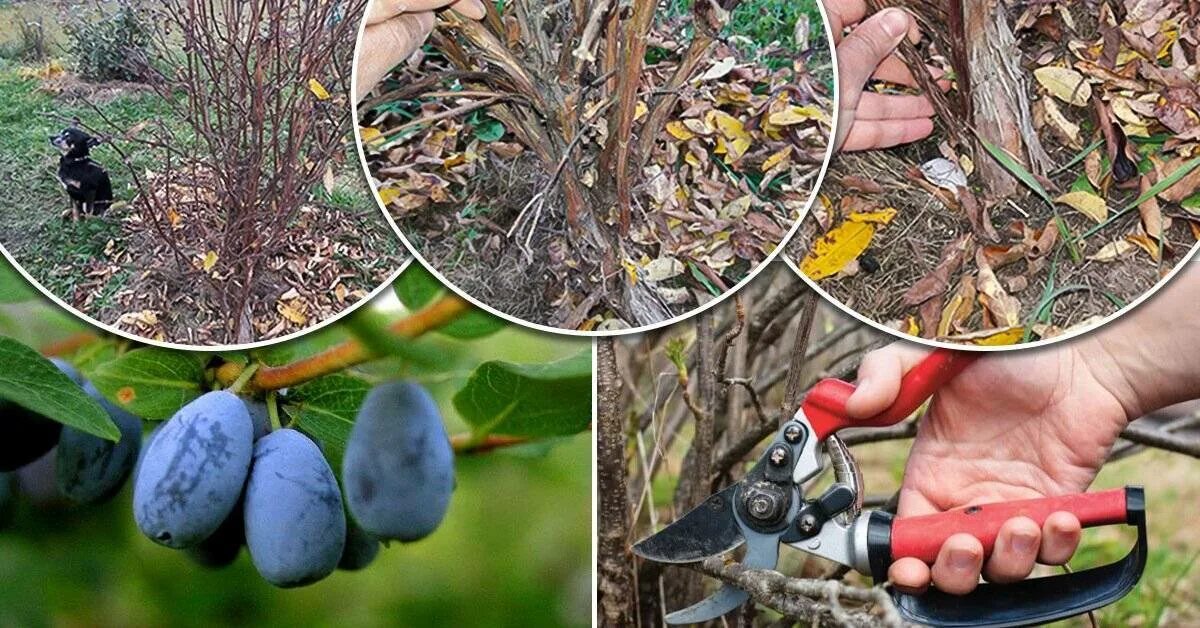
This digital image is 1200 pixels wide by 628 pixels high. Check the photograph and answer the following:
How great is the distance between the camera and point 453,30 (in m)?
1.02

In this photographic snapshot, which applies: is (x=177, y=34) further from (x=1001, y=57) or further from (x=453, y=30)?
(x=1001, y=57)

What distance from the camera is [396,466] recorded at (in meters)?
0.82

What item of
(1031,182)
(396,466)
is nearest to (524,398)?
(396,466)

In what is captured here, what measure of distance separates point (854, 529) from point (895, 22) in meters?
0.43

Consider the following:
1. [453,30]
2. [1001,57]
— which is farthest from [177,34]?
[1001,57]

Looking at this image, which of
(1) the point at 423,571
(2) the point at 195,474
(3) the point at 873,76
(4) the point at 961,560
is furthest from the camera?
(1) the point at 423,571

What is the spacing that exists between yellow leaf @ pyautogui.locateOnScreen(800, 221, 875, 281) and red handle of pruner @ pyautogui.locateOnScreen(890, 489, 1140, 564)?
235 millimetres

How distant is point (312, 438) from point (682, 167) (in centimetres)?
39

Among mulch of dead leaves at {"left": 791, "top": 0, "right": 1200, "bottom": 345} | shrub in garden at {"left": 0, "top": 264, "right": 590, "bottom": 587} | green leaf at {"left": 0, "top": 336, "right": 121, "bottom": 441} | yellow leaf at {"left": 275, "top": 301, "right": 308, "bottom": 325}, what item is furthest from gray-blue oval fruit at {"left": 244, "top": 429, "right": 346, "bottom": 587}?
mulch of dead leaves at {"left": 791, "top": 0, "right": 1200, "bottom": 345}

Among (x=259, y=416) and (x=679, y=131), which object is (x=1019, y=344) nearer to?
(x=679, y=131)

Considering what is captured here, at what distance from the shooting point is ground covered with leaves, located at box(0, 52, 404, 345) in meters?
1.07

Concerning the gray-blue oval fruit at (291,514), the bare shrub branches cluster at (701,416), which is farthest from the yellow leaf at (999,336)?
the gray-blue oval fruit at (291,514)

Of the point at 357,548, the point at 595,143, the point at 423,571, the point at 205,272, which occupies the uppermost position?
the point at 595,143

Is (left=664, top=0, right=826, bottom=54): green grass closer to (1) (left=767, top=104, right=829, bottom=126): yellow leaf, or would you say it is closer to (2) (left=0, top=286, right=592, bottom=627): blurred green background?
(1) (left=767, top=104, right=829, bottom=126): yellow leaf
